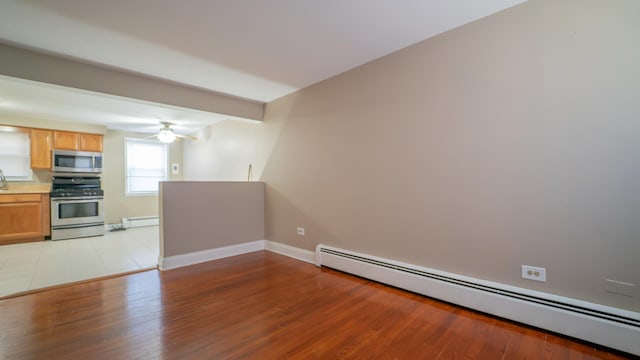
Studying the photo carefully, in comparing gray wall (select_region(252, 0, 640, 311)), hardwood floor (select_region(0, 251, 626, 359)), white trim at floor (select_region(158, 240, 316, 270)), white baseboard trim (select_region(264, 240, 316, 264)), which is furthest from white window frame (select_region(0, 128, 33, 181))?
gray wall (select_region(252, 0, 640, 311))

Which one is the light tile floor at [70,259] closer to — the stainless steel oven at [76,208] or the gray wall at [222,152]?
the stainless steel oven at [76,208]

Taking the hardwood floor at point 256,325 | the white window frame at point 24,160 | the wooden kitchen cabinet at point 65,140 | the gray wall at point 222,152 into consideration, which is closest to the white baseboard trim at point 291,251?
the hardwood floor at point 256,325

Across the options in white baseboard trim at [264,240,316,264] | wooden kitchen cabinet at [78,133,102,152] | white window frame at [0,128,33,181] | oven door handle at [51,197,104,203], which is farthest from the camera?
wooden kitchen cabinet at [78,133,102,152]

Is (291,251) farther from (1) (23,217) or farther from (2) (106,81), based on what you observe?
(1) (23,217)

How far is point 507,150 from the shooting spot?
7.11 ft

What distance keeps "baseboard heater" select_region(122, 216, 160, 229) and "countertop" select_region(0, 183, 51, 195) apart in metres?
1.59

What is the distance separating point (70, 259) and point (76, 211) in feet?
7.01

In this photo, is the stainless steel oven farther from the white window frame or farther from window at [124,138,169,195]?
window at [124,138,169,195]

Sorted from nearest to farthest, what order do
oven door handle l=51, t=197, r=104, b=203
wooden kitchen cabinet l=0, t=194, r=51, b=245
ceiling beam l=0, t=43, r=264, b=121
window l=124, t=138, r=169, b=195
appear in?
ceiling beam l=0, t=43, r=264, b=121, wooden kitchen cabinet l=0, t=194, r=51, b=245, oven door handle l=51, t=197, r=104, b=203, window l=124, t=138, r=169, b=195

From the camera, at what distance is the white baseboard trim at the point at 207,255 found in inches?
139

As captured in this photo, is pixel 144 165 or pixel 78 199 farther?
pixel 144 165

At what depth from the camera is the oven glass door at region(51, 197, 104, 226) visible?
17.2 feet

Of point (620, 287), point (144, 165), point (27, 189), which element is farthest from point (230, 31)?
point (27, 189)

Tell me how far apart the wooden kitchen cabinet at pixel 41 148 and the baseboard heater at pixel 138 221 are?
1.88 meters
